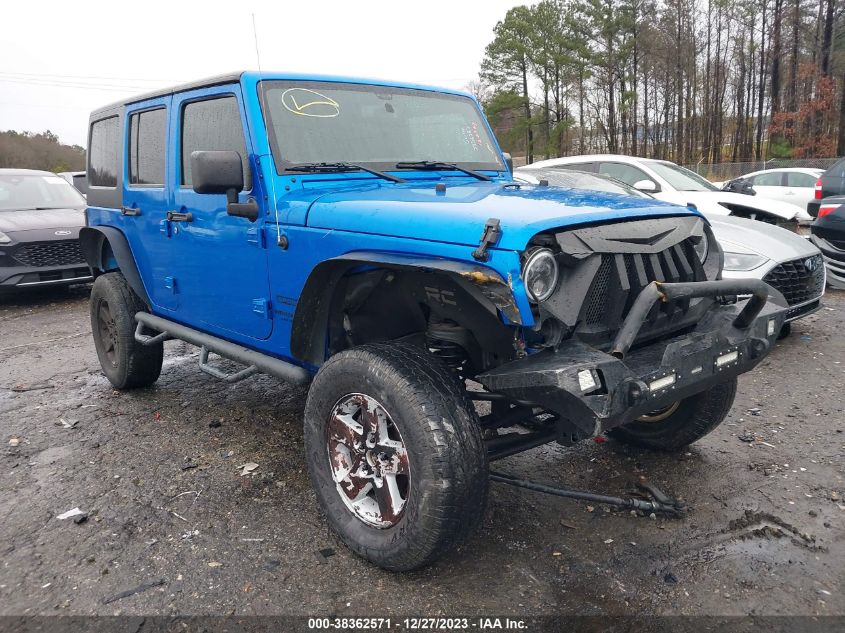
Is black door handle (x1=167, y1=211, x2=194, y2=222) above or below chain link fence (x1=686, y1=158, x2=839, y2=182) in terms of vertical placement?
above

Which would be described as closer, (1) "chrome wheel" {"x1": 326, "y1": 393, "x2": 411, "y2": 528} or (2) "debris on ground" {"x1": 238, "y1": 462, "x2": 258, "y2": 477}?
(1) "chrome wheel" {"x1": 326, "y1": 393, "x2": 411, "y2": 528}

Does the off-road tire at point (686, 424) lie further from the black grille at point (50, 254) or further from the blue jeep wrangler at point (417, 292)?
the black grille at point (50, 254)

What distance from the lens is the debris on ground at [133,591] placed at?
8.38 ft

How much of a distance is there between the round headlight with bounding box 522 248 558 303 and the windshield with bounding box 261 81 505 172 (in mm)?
1434

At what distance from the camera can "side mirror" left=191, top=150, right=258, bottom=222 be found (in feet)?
9.52

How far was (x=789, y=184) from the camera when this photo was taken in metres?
16.0

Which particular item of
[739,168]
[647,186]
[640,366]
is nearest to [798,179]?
[647,186]

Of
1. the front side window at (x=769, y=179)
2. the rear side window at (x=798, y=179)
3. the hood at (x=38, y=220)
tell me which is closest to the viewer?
the hood at (x=38, y=220)

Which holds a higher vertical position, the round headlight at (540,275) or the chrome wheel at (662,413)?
the round headlight at (540,275)

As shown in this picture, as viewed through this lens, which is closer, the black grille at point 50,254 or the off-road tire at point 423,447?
the off-road tire at point 423,447

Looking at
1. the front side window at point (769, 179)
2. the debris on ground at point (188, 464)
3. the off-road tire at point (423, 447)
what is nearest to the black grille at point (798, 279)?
the off-road tire at point (423, 447)

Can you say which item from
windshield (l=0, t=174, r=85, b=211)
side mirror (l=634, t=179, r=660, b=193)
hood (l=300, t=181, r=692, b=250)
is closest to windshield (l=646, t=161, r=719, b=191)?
side mirror (l=634, t=179, r=660, b=193)

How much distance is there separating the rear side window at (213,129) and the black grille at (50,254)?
594 centimetres

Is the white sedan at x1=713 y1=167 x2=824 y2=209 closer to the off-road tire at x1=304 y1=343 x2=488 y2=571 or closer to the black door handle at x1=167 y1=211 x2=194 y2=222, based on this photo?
the black door handle at x1=167 y1=211 x2=194 y2=222
